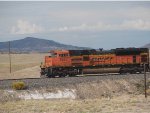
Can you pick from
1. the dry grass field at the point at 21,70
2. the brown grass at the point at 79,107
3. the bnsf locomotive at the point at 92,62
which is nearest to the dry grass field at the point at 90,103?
the brown grass at the point at 79,107

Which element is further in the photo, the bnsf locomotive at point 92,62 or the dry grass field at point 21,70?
the dry grass field at point 21,70

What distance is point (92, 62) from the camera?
46.7 metres

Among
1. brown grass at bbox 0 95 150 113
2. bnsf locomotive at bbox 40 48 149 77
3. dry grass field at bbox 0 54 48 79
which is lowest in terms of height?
brown grass at bbox 0 95 150 113

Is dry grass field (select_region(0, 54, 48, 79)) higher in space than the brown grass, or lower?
higher

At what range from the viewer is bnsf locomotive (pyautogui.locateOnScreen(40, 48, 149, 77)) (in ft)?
148

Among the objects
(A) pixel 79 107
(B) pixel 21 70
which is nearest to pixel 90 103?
(A) pixel 79 107

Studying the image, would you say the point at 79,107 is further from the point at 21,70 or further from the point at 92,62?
the point at 21,70

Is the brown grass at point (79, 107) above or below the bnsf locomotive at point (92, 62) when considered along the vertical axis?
below

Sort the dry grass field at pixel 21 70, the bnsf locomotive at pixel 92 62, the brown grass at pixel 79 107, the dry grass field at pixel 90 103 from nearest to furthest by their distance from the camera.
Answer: the brown grass at pixel 79 107 → the dry grass field at pixel 90 103 → the bnsf locomotive at pixel 92 62 → the dry grass field at pixel 21 70

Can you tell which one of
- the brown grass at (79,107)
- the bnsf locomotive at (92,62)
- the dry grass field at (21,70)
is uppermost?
the bnsf locomotive at (92,62)

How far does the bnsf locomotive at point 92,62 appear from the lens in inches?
1775

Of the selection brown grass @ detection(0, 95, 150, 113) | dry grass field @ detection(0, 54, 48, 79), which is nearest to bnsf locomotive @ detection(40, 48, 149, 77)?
dry grass field @ detection(0, 54, 48, 79)

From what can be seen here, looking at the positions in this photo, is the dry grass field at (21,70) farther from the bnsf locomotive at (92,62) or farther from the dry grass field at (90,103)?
the dry grass field at (90,103)

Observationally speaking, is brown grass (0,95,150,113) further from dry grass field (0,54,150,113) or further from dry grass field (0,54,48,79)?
dry grass field (0,54,48,79)
